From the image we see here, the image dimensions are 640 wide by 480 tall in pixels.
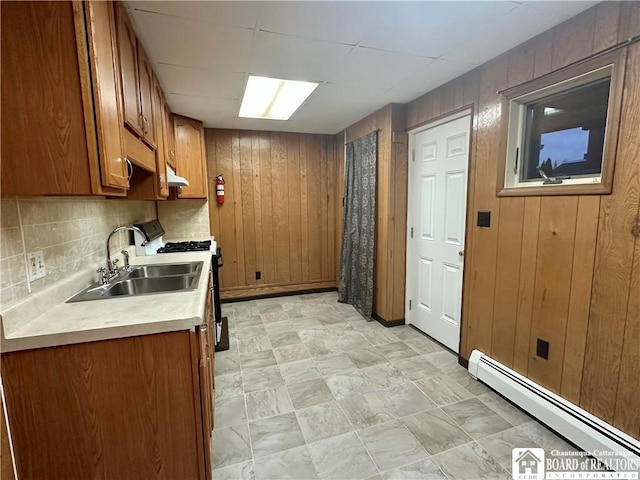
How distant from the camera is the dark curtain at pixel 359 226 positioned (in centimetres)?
340

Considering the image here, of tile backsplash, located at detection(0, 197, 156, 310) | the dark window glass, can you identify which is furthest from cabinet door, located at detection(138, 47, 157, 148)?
the dark window glass

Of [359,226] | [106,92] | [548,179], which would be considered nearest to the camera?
[106,92]

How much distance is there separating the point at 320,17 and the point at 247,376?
97.5 inches

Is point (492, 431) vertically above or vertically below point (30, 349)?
below

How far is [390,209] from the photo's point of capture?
315 cm

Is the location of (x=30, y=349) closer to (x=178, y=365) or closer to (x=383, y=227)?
(x=178, y=365)

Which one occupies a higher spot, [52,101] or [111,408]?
[52,101]

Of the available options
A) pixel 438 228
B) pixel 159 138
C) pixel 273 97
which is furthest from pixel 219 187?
pixel 438 228

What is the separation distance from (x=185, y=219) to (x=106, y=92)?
2823 millimetres

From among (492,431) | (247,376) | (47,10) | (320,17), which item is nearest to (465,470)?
(492,431)

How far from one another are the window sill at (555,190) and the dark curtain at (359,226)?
147 cm

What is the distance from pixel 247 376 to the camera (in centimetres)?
242

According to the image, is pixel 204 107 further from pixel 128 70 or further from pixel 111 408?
pixel 111 408

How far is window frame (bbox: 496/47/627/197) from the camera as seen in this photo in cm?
148
